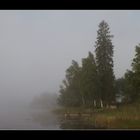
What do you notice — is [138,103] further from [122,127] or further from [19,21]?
[19,21]

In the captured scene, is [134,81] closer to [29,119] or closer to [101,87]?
[101,87]

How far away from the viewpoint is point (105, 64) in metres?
1.98

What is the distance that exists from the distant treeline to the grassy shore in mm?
38

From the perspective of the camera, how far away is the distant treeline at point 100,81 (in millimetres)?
1951

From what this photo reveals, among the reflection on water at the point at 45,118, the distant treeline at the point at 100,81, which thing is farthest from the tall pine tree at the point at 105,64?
the reflection on water at the point at 45,118

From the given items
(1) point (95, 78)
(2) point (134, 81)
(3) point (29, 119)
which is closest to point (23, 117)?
(3) point (29, 119)

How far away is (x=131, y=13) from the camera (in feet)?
6.32

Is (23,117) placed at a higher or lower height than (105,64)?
lower

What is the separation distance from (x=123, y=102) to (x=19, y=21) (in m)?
0.83

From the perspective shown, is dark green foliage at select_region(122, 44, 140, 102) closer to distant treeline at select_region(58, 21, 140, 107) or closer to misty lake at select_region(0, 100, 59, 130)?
distant treeline at select_region(58, 21, 140, 107)

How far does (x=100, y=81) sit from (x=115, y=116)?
9.2 inches

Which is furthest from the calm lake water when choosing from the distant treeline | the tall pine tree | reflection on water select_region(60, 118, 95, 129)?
the tall pine tree
